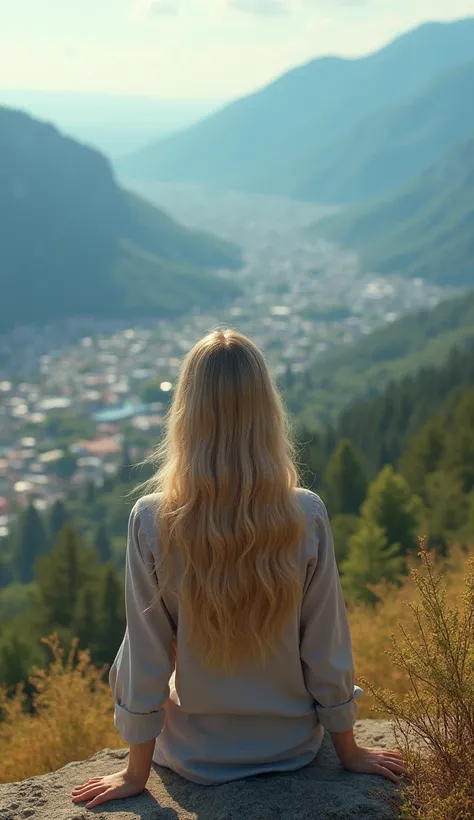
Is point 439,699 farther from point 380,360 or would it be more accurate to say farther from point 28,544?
point 380,360

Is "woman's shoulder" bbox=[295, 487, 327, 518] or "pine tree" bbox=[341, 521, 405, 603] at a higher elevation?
"pine tree" bbox=[341, 521, 405, 603]

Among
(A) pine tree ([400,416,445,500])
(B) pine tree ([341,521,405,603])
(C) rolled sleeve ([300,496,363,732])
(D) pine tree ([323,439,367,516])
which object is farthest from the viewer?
(D) pine tree ([323,439,367,516])

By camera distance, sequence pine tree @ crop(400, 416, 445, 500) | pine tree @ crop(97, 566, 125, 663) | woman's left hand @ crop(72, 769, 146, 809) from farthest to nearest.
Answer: pine tree @ crop(400, 416, 445, 500), pine tree @ crop(97, 566, 125, 663), woman's left hand @ crop(72, 769, 146, 809)

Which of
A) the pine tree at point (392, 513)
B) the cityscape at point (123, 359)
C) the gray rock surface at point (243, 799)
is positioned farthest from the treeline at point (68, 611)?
the cityscape at point (123, 359)

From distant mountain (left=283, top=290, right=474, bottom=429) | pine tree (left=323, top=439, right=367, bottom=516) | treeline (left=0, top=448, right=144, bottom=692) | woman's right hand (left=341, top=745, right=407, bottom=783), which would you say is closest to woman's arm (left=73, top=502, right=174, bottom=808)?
woman's right hand (left=341, top=745, right=407, bottom=783)

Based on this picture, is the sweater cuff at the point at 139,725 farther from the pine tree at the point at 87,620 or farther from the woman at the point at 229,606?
the pine tree at the point at 87,620

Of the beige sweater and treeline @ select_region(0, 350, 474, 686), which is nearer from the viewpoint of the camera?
the beige sweater

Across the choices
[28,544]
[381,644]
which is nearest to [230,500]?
[381,644]

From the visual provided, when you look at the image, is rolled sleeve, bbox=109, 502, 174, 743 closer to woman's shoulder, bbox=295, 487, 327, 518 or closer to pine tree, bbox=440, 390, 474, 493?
woman's shoulder, bbox=295, 487, 327, 518

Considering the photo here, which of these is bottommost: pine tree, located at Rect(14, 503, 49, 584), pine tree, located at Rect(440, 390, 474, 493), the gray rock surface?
the gray rock surface
